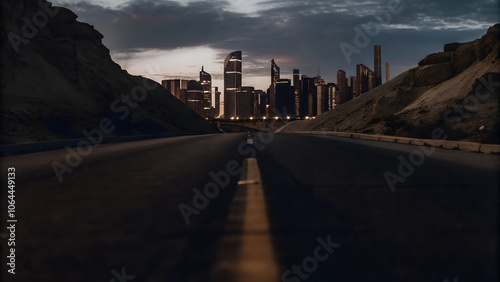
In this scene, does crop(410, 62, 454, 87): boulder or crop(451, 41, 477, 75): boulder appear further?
crop(410, 62, 454, 87): boulder

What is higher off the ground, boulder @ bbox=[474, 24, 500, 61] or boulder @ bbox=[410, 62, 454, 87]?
boulder @ bbox=[474, 24, 500, 61]

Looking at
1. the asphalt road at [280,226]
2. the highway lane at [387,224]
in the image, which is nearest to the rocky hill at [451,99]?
the highway lane at [387,224]

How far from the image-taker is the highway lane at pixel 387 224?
3531mm

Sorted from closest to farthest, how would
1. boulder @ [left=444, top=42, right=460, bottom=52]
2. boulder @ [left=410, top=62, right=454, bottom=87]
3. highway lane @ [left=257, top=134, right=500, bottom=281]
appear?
highway lane @ [left=257, top=134, right=500, bottom=281] → boulder @ [left=410, top=62, right=454, bottom=87] → boulder @ [left=444, top=42, right=460, bottom=52]

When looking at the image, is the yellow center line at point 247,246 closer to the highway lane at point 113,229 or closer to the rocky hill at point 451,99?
the highway lane at point 113,229

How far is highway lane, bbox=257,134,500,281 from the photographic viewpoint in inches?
139

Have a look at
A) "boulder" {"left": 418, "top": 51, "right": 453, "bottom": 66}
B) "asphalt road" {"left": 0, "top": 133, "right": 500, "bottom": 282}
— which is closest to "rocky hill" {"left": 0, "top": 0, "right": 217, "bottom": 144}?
"asphalt road" {"left": 0, "top": 133, "right": 500, "bottom": 282}

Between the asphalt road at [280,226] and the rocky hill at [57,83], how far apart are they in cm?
2041

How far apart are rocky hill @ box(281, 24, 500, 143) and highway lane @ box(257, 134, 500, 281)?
1908 cm

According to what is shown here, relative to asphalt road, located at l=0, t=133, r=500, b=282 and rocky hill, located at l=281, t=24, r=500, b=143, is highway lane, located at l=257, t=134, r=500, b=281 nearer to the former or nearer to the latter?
asphalt road, located at l=0, t=133, r=500, b=282

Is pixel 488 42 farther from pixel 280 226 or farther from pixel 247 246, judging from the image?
pixel 247 246

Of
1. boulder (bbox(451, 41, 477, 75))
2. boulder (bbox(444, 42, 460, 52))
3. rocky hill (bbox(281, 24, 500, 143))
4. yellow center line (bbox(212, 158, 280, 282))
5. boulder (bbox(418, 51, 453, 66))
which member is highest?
boulder (bbox(444, 42, 460, 52))

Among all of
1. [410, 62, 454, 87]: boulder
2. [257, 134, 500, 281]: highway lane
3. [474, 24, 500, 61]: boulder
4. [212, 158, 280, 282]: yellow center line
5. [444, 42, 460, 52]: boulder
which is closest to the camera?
[212, 158, 280, 282]: yellow center line

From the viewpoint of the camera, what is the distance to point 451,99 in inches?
1331
